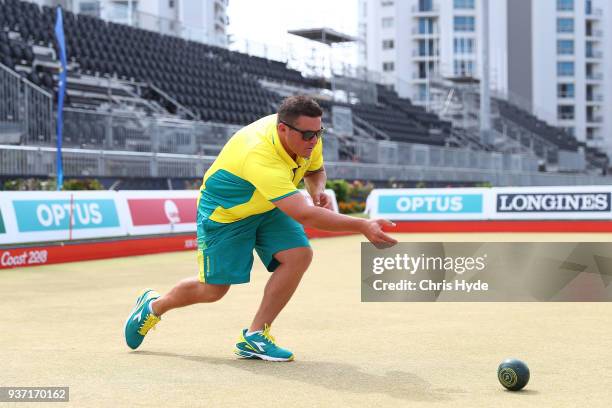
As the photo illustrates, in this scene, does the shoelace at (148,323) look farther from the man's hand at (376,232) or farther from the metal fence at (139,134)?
the metal fence at (139,134)

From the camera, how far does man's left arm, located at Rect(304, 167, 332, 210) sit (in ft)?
21.7

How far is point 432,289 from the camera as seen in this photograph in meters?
6.23

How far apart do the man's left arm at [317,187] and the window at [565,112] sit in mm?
101819

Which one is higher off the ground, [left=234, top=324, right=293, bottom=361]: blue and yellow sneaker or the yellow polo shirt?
the yellow polo shirt

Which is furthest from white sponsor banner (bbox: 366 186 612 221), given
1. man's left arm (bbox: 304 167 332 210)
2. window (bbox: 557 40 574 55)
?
window (bbox: 557 40 574 55)

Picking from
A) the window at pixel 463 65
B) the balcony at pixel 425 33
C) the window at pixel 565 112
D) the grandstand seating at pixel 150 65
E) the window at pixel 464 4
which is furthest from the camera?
the window at pixel 565 112

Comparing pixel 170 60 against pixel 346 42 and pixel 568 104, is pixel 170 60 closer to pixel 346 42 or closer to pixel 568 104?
pixel 346 42

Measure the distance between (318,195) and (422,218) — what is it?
58.8 feet

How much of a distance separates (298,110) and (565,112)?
103638 mm

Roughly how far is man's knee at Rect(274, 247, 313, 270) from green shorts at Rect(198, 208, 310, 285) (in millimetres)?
28

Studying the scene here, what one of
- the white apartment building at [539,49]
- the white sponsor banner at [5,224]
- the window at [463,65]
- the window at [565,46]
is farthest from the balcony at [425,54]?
the white sponsor banner at [5,224]

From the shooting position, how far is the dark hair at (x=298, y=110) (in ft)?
19.1

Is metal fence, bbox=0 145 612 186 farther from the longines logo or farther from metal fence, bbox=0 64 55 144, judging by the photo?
the longines logo

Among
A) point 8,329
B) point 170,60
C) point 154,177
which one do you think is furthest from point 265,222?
point 170,60
